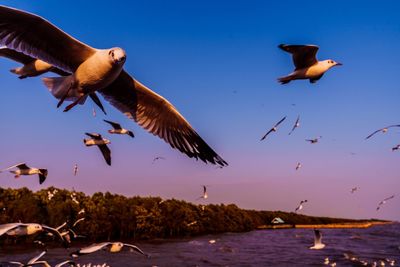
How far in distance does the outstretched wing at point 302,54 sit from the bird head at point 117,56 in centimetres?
472

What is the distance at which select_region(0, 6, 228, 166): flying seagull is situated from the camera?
8.50 m

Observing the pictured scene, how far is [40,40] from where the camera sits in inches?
357

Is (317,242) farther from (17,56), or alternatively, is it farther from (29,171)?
(17,56)

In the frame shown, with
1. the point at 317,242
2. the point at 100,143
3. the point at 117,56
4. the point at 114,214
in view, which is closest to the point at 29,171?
the point at 100,143

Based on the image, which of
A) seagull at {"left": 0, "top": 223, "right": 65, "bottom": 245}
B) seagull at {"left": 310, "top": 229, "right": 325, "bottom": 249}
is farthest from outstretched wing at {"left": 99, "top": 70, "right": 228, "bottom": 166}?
seagull at {"left": 310, "top": 229, "right": 325, "bottom": 249}

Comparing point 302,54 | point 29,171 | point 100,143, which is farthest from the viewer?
point 29,171

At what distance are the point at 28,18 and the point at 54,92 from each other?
1.53 m

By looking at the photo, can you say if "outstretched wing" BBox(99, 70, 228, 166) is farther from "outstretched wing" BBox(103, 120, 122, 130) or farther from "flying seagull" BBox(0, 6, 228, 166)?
"outstretched wing" BBox(103, 120, 122, 130)

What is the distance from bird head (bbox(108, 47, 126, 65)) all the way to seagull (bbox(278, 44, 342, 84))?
4.72m

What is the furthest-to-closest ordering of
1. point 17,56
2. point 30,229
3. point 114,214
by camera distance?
point 114,214 → point 17,56 → point 30,229

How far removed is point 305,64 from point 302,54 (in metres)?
0.41

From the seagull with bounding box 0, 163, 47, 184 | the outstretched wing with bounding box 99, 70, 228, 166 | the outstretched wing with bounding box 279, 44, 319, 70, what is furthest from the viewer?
the seagull with bounding box 0, 163, 47, 184

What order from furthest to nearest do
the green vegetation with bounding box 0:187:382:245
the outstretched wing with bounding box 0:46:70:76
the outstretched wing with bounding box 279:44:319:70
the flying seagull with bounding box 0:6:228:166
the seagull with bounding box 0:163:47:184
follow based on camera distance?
the green vegetation with bounding box 0:187:382:245, the seagull with bounding box 0:163:47:184, the outstretched wing with bounding box 0:46:70:76, the outstretched wing with bounding box 279:44:319:70, the flying seagull with bounding box 0:6:228:166

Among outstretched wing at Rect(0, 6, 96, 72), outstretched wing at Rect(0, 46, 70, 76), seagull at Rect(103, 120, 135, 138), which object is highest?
outstretched wing at Rect(0, 46, 70, 76)
